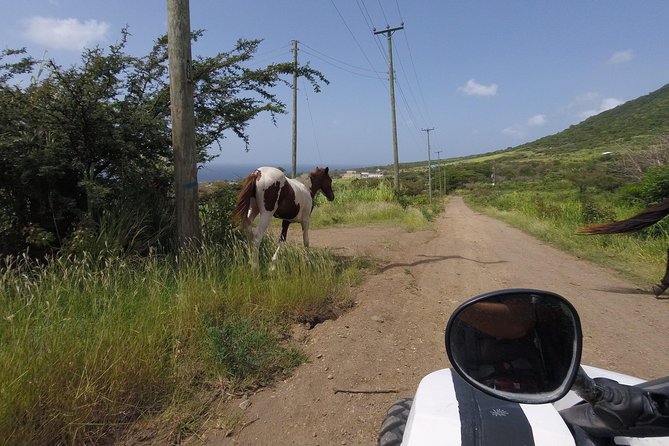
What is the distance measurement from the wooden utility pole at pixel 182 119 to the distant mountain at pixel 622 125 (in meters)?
52.4

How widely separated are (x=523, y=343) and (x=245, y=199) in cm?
502

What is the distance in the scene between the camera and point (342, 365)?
363 cm

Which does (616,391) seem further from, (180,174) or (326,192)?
(326,192)

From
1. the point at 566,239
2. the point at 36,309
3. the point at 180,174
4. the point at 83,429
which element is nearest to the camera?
the point at 83,429

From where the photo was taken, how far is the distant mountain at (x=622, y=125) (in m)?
62.0

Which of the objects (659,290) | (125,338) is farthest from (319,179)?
(659,290)

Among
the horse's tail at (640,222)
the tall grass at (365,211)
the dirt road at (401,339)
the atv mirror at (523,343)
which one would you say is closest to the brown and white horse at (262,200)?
the dirt road at (401,339)

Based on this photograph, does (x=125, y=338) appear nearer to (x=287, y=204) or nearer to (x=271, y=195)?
(x=271, y=195)

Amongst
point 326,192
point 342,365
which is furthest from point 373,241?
point 342,365

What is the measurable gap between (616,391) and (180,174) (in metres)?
5.08

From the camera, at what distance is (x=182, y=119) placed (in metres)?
5.21

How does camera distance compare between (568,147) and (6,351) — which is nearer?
(6,351)

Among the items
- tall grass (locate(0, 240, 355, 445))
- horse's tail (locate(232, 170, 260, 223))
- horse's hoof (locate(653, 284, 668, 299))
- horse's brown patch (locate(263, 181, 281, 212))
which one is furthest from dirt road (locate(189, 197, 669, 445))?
horse's tail (locate(232, 170, 260, 223))

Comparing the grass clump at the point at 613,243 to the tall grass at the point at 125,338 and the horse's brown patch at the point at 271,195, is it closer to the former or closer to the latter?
the horse's brown patch at the point at 271,195
